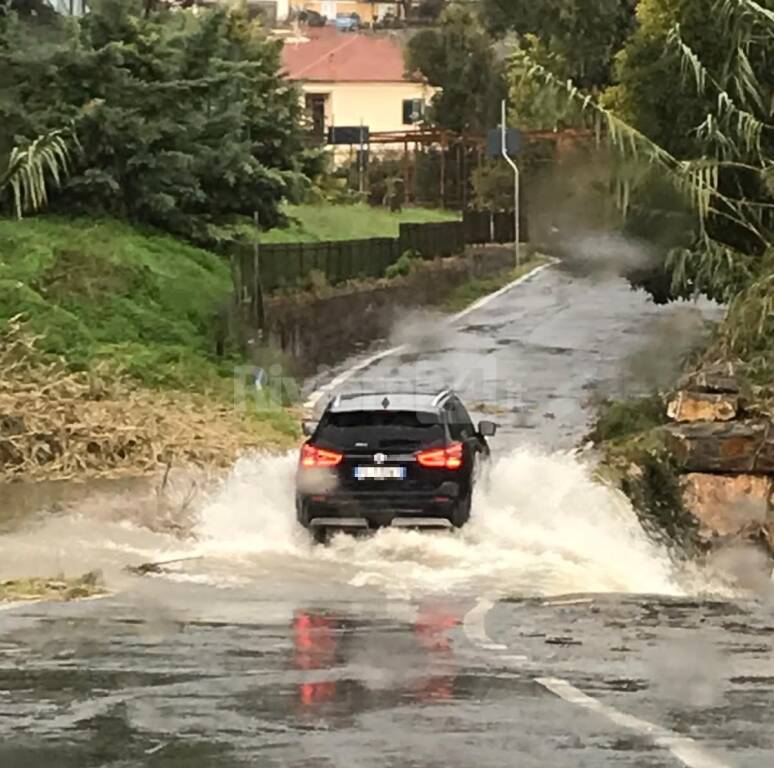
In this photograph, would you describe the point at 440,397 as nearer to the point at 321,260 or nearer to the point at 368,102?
the point at 321,260

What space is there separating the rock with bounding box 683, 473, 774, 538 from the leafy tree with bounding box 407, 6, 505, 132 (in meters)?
46.6

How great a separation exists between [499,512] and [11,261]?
12.9m

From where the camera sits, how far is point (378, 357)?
40500mm

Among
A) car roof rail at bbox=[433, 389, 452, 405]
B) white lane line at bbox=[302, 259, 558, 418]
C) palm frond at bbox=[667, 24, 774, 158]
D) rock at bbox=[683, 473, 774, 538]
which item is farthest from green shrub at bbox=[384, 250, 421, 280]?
car roof rail at bbox=[433, 389, 452, 405]

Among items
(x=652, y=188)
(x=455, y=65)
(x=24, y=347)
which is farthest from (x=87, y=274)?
(x=455, y=65)

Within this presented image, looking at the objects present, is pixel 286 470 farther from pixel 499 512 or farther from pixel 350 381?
pixel 350 381

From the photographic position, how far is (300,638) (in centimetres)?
1245

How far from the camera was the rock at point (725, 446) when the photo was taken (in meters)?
27.6

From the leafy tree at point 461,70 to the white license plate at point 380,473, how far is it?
54262mm

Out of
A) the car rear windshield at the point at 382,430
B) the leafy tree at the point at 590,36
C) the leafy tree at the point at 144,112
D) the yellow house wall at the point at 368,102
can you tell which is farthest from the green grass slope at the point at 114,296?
the yellow house wall at the point at 368,102

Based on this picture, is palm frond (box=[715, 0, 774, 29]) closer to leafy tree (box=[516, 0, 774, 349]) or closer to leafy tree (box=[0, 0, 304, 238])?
leafy tree (box=[516, 0, 774, 349])

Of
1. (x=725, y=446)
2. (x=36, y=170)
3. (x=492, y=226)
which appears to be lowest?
(x=492, y=226)

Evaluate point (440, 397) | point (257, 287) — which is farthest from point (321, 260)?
point (440, 397)

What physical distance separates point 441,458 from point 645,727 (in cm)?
1125
